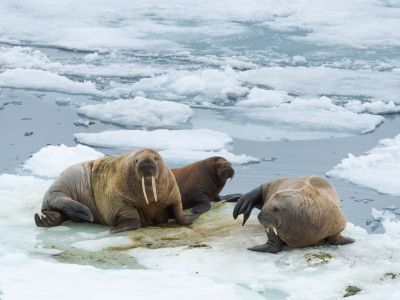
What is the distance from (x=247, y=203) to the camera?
21.6ft

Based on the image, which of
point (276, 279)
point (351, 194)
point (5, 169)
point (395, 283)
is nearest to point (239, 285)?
point (276, 279)

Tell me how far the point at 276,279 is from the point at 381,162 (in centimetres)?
507

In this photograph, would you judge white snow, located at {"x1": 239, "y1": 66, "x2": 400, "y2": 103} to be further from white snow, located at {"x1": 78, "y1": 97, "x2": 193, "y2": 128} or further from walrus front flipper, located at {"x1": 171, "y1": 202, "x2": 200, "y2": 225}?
walrus front flipper, located at {"x1": 171, "y1": 202, "x2": 200, "y2": 225}

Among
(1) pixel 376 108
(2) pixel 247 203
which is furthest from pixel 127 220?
(1) pixel 376 108

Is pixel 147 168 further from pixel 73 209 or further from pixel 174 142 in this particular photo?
pixel 174 142

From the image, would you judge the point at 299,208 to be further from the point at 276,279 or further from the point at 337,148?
the point at 337,148

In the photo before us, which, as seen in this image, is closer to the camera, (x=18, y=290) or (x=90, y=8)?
(x=18, y=290)

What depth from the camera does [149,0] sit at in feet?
72.1

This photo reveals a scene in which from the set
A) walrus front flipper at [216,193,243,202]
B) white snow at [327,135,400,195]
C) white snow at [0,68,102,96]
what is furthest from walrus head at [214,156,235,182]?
white snow at [0,68,102,96]

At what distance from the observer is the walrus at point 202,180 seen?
294 inches

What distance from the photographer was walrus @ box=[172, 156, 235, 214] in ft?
24.5

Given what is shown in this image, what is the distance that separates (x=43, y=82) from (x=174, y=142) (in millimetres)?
3877

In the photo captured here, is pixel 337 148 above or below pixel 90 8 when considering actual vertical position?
below

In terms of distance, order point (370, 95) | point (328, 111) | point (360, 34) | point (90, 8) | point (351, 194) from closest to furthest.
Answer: point (351, 194)
point (328, 111)
point (370, 95)
point (360, 34)
point (90, 8)
